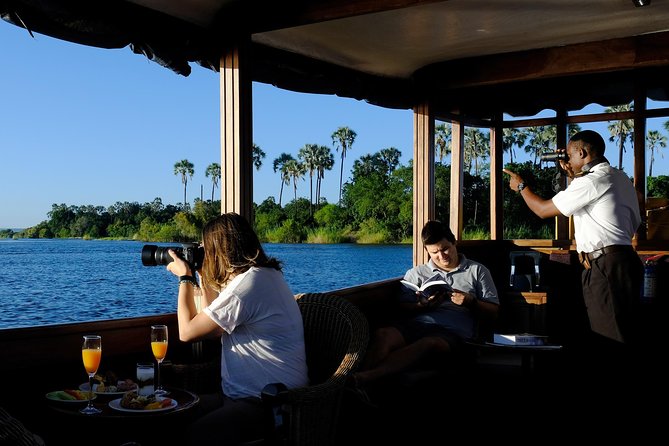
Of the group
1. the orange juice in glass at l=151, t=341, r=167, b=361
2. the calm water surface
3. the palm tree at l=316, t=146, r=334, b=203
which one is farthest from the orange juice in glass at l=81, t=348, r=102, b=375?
the palm tree at l=316, t=146, r=334, b=203

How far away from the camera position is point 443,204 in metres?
38.3

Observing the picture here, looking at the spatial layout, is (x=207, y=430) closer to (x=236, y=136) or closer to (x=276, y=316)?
(x=276, y=316)

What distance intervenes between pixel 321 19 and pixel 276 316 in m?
1.86

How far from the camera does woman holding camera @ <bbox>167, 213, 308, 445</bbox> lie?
2443mm

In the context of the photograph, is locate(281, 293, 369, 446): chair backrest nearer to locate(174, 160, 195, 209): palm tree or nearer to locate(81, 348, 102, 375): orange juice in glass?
locate(81, 348, 102, 375): orange juice in glass

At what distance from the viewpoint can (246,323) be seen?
97.2 inches

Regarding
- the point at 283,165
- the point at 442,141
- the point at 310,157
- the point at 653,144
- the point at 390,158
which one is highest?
the point at 310,157

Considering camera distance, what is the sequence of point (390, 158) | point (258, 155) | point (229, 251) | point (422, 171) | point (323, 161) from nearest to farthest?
point (229, 251), point (422, 171), point (390, 158), point (258, 155), point (323, 161)

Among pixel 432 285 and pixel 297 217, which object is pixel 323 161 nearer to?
pixel 297 217

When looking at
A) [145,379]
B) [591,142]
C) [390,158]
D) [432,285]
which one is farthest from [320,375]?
[390,158]

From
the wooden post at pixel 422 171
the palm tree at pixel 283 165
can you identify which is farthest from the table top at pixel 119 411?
the palm tree at pixel 283 165

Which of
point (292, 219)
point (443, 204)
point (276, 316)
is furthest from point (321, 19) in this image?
point (292, 219)

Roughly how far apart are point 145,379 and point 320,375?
2.52ft

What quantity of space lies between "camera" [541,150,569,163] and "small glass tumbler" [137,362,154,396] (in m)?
2.71
